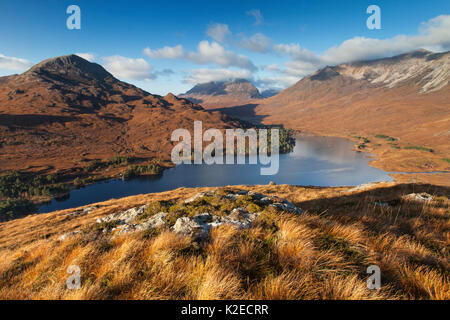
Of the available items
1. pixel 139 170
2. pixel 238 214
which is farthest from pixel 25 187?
pixel 238 214

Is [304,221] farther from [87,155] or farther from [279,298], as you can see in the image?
[87,155]

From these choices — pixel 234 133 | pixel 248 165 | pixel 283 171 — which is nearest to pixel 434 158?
pixel 283 171

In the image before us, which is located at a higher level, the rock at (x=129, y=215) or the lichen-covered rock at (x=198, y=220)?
the lichen-covered rock at (x=198, y=220)
